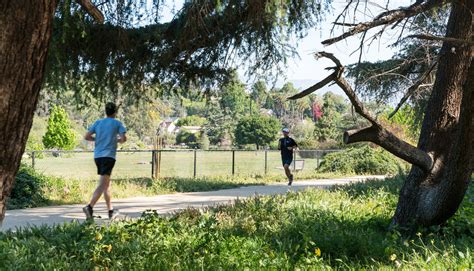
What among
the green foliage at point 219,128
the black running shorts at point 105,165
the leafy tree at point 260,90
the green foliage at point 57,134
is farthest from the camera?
the green foliage at point 219,128

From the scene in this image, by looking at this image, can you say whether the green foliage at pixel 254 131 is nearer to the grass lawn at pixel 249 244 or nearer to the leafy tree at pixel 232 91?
the leafy tree at pixel 232 91

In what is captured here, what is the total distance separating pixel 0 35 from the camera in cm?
288

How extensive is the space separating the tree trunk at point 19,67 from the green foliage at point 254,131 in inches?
1902

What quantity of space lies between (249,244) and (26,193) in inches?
252

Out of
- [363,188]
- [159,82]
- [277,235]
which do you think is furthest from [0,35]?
[363,188]

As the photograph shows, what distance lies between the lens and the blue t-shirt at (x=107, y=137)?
8.78 m

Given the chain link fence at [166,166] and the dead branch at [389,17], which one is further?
the chain link fence at [166,166]

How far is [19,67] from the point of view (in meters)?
2.92

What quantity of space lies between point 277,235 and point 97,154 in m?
3.21

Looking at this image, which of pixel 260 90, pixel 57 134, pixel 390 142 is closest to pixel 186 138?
pixel 57 134

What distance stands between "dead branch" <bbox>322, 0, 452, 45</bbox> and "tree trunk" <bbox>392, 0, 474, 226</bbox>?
1.43ft

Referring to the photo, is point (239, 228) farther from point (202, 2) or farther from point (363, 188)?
point (363, 188)

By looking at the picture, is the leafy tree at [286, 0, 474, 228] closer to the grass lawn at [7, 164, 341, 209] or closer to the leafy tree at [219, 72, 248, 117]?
the leafy tree at [219, 72, 248, 117]

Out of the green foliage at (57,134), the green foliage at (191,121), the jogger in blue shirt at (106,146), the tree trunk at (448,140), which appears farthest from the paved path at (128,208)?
the green foliage at (191,121)
